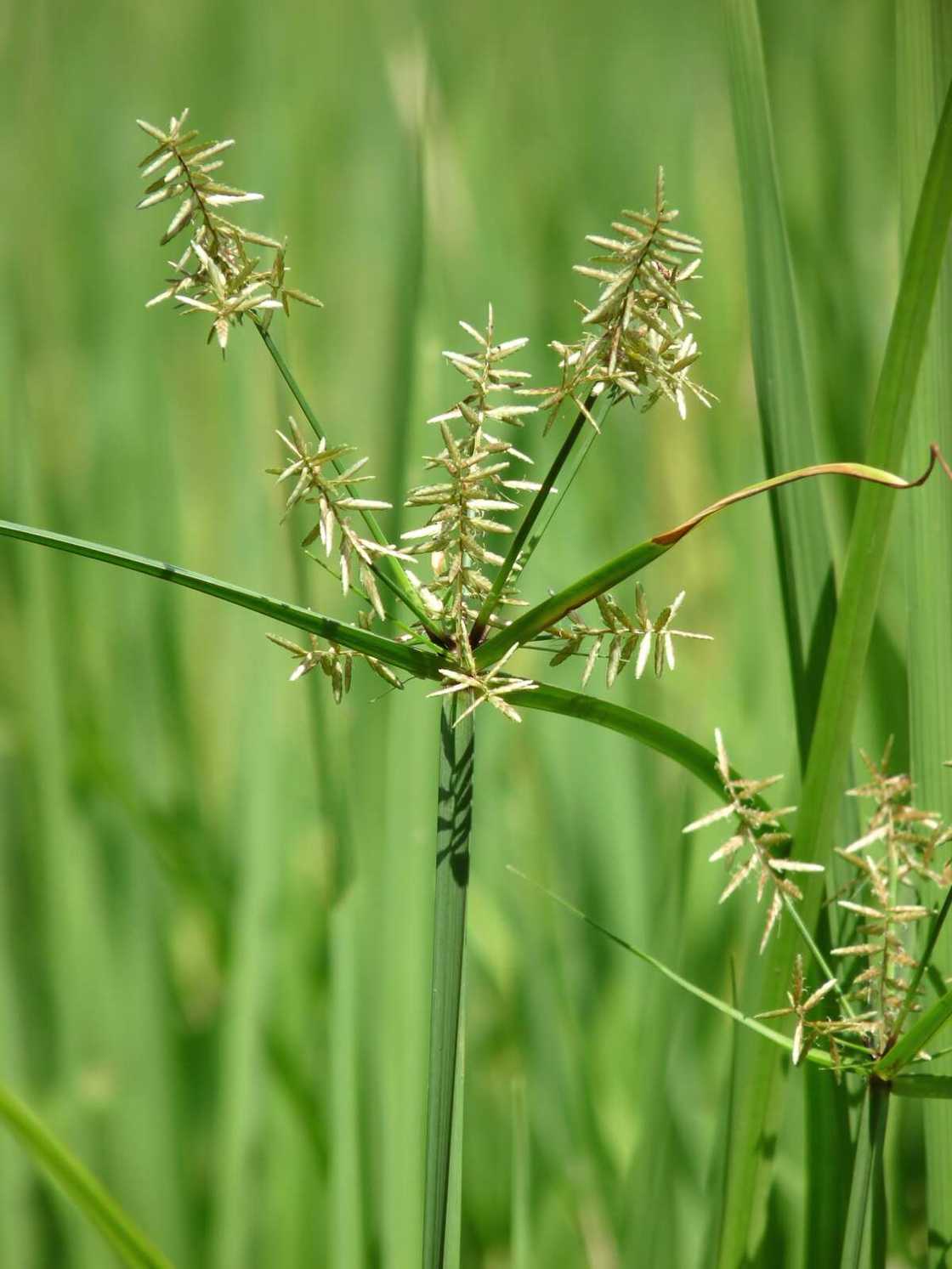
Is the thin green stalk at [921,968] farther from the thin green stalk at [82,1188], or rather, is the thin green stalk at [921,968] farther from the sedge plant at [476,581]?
the thin green stalk at [82,1188]

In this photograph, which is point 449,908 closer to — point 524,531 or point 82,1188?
point 524,531

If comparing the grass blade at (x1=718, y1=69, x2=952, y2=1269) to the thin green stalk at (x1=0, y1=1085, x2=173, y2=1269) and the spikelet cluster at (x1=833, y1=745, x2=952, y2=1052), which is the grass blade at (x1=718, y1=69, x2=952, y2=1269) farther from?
the thin green stalk at (x1=0, y1=1085, x2=173, y2=1269)

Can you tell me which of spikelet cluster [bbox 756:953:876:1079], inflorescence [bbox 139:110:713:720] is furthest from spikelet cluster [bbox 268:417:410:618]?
spikelet cluster [bbox 756:953:876:1079]

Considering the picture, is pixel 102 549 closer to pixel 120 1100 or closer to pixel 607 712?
pixel 607 712

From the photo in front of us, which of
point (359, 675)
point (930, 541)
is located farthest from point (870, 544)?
point (359, 675)

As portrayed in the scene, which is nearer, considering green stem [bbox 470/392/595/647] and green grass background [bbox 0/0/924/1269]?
green stem [bbox 470/392/595/647]

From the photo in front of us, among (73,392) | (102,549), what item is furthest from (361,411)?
(102,549)
